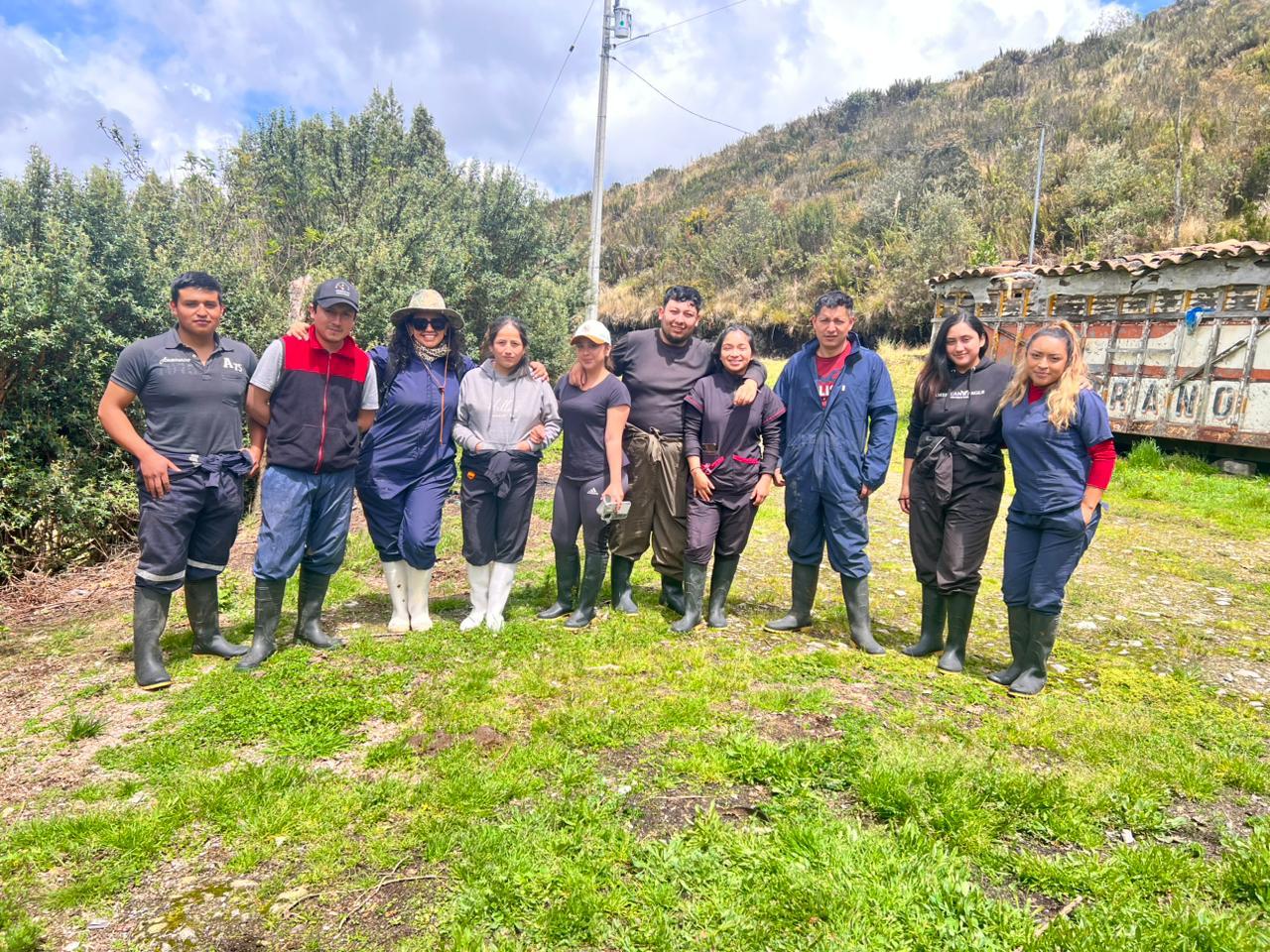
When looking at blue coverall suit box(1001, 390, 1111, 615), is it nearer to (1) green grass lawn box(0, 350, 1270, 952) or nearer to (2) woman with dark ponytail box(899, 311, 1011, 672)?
(2) woman with dark ponytail box(899, 311, 1011, 672)

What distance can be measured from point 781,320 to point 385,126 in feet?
48.4

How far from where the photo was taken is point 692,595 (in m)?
5.05

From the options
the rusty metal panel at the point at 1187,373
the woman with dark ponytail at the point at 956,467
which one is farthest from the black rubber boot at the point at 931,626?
the rusty metal panel at the point at 1187,373

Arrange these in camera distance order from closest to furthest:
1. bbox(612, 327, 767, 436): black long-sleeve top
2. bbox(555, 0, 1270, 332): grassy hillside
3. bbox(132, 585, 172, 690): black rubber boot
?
1. bbox(132, 585, 172, 690): black rubber boot
2. bbox(612, 327, 767, 436): black long-sleeve top
3. bbox(555, 0, 1270, 332): grassy hillside

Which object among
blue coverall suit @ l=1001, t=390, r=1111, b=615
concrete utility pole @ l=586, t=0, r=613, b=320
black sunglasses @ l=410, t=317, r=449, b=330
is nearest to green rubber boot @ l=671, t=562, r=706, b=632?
blue coverall suit @ l=1001, t=390, r=1111, b=615

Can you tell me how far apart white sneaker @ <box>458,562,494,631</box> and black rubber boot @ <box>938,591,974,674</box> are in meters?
2.90

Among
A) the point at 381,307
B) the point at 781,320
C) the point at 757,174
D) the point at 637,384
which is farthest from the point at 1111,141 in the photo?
the point at 637,384

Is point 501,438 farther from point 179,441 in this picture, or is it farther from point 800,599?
point 800,599

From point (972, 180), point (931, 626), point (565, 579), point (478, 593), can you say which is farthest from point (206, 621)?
point (972, 180)

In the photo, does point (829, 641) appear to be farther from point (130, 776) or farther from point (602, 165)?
point (602, 165)

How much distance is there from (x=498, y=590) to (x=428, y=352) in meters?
1.60

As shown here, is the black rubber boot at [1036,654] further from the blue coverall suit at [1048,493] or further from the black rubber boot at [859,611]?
the black rubber boot at [859,611]

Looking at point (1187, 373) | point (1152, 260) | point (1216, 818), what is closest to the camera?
point (1216, 818)

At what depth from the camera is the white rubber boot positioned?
4.89m
